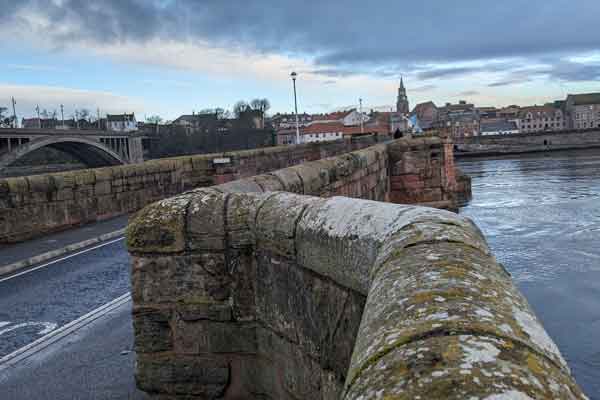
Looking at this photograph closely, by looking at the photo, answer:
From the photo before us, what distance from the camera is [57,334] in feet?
19.7

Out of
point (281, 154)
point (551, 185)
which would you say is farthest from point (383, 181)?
point (551, 185)

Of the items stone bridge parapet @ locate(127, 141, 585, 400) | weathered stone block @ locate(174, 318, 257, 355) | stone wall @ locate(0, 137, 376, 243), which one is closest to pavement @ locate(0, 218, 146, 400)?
weathered stone block @ locate(174, 318, 257, 355)

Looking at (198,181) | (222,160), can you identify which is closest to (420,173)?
(222,160)

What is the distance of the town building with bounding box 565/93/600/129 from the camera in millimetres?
138375

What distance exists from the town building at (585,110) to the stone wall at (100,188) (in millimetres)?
139415

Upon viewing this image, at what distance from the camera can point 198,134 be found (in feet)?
221

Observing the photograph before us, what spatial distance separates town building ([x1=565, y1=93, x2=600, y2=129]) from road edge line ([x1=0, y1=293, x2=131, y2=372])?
487 feet

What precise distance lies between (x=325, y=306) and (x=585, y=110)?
153 m

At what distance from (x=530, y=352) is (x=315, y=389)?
195cm

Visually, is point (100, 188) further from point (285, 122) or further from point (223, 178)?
point (285, 122)

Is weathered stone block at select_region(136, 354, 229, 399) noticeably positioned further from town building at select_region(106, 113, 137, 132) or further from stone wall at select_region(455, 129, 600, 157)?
town building at select_region(106, 113, 137, 132)

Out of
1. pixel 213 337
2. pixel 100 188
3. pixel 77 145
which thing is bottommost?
pixel 213 337

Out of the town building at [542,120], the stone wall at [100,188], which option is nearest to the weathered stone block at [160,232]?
the stone wall at [100,188]

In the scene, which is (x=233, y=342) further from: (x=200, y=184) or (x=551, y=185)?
(x=551, y=185)
